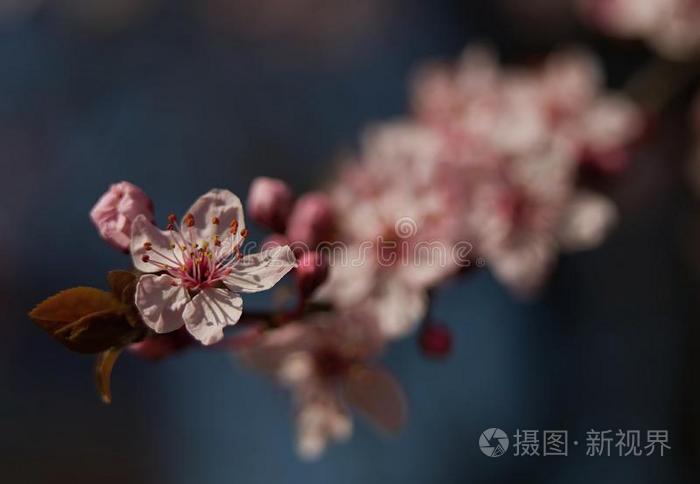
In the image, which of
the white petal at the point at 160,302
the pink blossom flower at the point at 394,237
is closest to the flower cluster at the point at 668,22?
the pink blossom flower at the point at 394,237

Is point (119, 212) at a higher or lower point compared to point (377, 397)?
higher

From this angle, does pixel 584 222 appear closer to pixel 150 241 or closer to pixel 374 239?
pixel 374 239

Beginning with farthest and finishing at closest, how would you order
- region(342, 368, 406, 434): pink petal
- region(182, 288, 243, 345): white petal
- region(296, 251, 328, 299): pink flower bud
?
region(342, 368, 406, 434): pink petal → region(296, 251, 328, 299): pink flower bud → region(182, 288, 243, 345): white petal

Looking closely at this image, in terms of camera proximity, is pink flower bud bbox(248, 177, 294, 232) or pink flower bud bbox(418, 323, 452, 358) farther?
pink flower bud bbox(418, 323, 452, 358)

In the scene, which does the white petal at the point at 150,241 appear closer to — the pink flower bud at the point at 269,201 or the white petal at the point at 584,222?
the pink flower bud at the point at 269,201

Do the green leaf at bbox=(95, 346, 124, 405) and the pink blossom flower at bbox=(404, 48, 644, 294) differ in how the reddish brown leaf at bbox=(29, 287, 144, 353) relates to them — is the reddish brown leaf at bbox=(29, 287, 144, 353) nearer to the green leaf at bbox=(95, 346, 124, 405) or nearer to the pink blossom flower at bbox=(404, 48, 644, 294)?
the green leaf at bbox=(95, 346, 124, 405)

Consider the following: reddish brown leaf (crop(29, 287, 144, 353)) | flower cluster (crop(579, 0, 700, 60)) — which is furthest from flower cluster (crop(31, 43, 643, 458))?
flower cluster (crop(579, 0, 700, 60))

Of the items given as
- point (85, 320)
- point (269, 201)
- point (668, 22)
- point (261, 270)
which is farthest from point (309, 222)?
point (668, 22)
